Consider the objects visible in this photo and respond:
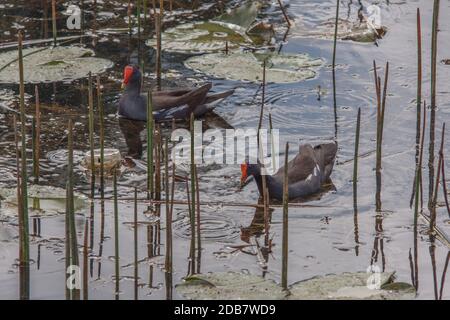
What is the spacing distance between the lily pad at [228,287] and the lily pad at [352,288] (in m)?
0.14

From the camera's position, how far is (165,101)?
10.5 m

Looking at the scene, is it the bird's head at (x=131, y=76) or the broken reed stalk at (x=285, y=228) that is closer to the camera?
the broken reed stalk at (x=285, y=228)

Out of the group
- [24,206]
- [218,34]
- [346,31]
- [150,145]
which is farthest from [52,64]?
[24,206]

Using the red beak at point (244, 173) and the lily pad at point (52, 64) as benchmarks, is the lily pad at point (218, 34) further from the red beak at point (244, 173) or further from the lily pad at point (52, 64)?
the red beak at point (244, 173)

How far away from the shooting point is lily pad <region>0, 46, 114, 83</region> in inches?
430

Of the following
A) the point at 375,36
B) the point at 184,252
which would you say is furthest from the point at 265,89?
the point at 184,252

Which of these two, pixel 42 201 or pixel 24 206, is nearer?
pixel 24 206

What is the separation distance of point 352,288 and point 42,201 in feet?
8.15

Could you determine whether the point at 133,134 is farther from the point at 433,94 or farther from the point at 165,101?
the point at 433,94

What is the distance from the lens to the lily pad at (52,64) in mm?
10930

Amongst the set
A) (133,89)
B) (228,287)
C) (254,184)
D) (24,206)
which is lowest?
(254,184)

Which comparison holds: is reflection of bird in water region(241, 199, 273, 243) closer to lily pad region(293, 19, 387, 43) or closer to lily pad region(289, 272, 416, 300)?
lily pad region(289, 272, 416, 300)

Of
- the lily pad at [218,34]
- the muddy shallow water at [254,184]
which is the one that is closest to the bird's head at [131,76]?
the muddy shallow water at [254,184]
